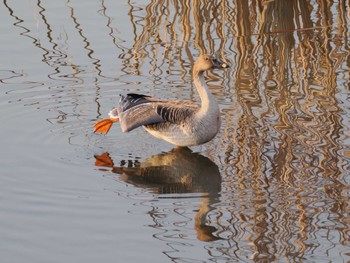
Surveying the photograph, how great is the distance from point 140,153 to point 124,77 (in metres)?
2.14

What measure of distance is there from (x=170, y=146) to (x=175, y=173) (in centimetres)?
99

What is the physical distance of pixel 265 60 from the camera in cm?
1349

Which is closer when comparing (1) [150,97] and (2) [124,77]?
(1) [150,97]

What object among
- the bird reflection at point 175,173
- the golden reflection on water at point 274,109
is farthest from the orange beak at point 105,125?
the golden reflection on water at point 274,109

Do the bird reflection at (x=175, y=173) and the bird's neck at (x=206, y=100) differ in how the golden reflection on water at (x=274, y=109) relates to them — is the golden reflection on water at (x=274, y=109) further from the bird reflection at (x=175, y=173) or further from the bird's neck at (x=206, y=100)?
the bird's neck at (x=206, y=100)

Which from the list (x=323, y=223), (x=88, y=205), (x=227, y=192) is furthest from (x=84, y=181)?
(x=323, y=223)

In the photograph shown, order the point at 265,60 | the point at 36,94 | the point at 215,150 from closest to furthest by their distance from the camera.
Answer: the point at 215,150 → the point at 36,94 → the point at 265,60

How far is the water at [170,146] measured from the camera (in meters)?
8.77

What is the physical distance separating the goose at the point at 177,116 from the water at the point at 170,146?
20 centimetres

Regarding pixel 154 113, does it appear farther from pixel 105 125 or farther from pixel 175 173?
pixel 175 173

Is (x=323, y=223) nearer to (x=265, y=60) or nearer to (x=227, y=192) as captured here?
(x=227, y=192)

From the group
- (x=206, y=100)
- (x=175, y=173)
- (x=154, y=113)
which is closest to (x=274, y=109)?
(x=206, y=100)

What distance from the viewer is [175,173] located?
422 inches

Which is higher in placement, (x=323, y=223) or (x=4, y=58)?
(x=4, y=58)
